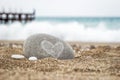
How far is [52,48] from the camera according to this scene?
9.38 metres

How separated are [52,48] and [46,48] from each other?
186 mm

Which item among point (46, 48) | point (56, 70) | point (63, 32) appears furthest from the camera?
point (63, 32)

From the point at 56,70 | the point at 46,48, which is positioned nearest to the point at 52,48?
the point at 46,48

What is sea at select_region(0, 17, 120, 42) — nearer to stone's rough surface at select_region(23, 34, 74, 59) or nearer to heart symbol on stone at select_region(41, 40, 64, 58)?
stone's rough surface at select_region(23, 34, 74, 59)

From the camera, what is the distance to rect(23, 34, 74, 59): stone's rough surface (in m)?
9.28

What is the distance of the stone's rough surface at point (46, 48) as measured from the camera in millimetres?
9281

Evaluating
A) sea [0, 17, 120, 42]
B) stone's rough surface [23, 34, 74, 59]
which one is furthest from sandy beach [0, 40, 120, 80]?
sea [0, 17, 120, 42]

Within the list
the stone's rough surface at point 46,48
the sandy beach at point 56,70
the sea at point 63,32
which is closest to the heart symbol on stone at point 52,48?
the stone's rough surface at point 46,48

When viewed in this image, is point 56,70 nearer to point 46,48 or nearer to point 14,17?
point 46,48

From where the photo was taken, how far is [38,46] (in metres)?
9.31

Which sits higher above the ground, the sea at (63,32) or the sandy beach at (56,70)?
the sandy beach at (56,70)

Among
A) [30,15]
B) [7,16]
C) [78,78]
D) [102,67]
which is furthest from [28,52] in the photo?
[30,15]

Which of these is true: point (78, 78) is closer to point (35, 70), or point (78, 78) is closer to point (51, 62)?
point (35, 70)

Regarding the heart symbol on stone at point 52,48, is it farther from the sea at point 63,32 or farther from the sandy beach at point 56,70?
the sea at point 63,32
